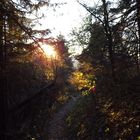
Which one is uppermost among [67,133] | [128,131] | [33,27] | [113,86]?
[33,27]

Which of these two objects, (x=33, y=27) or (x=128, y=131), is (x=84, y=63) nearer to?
(x=33, y=27)

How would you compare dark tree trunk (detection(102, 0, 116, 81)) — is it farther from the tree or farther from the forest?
the tree

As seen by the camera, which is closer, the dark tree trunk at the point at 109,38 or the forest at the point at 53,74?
the forest at the point at 53,74

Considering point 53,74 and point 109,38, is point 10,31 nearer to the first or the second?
point 53,74

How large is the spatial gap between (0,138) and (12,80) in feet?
20.5

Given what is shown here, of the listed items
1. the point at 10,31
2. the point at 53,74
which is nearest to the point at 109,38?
the point at 53,74

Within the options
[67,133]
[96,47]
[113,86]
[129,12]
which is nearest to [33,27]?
[129,12]

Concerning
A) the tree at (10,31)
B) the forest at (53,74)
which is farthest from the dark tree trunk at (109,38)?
the tree at (10,31)

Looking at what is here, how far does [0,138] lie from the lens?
555 inches

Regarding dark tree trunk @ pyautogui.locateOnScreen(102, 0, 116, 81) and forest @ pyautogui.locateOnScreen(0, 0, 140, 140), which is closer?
forest @ pyautogui.locateOnScreen(0, 0, 140, 140)

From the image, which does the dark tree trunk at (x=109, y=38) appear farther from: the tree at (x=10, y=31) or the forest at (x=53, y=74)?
the tree at (x=10, y=31)

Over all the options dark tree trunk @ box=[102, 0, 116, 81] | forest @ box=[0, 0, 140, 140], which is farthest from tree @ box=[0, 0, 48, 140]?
dark tree trunk @ box=[102, 0, 116, 81]

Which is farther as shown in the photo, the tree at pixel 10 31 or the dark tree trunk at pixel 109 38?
the dark tree trunk at pixel 109 38

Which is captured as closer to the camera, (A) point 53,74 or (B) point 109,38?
(A) point 53,74
